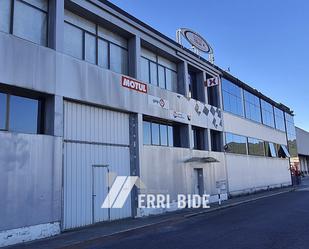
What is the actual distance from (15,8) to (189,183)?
1429 centimetres

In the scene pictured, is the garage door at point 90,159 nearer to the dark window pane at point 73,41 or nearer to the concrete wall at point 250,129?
the dark window pane at point 73,41

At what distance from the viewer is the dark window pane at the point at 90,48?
56.3 ft

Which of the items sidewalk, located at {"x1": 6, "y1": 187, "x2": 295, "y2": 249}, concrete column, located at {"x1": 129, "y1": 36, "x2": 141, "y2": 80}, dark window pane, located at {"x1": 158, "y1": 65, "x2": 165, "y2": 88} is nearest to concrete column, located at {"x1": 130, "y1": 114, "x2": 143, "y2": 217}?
sidewalk, located at {"x1": 6, "y1": 187, "x2": 295, "y2": 249}

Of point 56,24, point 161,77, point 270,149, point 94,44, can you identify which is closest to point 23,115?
point 56,24

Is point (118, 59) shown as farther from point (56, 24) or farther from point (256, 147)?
point (256, 147)

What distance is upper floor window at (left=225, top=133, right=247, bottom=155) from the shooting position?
100ft

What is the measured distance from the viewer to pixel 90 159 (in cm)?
1609

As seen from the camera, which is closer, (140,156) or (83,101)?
(83,101)

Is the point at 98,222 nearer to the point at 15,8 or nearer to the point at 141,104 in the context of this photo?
the point at 141,104

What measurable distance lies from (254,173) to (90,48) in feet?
76.4

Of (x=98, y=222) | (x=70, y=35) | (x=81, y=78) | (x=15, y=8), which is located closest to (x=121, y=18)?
(x=70, y=35)

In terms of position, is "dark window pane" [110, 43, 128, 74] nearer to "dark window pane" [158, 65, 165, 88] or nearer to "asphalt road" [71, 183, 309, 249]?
"dark window pane" [158, 65, 165, 88]

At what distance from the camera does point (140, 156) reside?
18844mm

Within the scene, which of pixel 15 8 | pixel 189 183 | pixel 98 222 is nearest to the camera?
pixel 15 8
